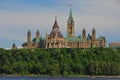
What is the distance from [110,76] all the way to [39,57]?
3677 centimetres

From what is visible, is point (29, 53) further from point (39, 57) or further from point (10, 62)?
point (10, 62)

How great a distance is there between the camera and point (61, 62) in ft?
518

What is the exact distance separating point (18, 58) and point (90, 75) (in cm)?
2947

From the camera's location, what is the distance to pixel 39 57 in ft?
550

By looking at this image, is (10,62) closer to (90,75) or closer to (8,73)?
(8,73)

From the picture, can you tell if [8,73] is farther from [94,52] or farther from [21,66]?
[94,52]

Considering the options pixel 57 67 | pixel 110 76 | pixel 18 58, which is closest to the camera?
pixel 110 76

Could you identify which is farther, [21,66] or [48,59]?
[48,59]

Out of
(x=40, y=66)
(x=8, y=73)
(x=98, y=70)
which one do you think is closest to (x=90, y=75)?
(x=98, y=70)

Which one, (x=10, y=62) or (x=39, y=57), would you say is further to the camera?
(x=39, y=57)

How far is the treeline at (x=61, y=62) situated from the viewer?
472ft

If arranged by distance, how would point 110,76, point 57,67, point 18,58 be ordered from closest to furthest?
point 110,76, point 57,67, point 18,58

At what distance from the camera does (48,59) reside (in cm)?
16350

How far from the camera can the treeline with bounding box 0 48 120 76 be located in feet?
472
